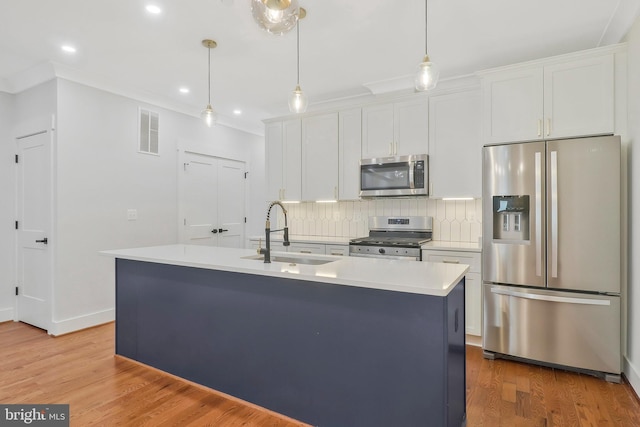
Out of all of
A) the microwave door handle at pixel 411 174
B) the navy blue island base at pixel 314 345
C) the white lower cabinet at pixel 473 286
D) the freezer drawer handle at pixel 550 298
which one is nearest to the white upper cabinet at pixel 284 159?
the microwave door handle at pixel 411 174

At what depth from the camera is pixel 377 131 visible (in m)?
4.06

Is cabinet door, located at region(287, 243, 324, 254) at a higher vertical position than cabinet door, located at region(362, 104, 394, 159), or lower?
lower

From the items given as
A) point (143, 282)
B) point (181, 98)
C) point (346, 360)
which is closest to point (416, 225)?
point (346, 360)

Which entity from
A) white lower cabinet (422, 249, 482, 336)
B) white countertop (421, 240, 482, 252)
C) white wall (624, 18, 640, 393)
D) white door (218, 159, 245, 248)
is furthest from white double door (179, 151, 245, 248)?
white wall (624, 18, 640, 393)

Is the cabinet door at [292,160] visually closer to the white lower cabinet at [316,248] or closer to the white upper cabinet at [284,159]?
the white upper cabinet at [284,159]

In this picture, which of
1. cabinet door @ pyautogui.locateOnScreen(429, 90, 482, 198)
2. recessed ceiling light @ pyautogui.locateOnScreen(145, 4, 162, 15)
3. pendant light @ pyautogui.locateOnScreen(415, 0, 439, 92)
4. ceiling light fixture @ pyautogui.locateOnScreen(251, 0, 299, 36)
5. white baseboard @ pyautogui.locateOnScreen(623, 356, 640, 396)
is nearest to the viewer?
ceiling light fixture @ pyautogui.locateOnScreen(251, 0, 299, 36)

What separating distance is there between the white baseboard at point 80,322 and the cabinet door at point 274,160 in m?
2.32

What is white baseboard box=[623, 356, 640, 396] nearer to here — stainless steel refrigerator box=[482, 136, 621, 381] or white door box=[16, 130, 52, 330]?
stainless steel refrigerator box=[482, 136, 621, 381]

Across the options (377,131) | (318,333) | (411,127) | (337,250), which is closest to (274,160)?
(377,131)

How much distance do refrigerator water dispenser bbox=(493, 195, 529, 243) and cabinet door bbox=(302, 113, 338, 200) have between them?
73.4 inches

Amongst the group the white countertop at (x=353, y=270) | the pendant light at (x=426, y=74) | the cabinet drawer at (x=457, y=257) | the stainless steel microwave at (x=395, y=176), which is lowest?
the cabinet drawer at (x=457, y=257)

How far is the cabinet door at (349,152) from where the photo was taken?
420cm

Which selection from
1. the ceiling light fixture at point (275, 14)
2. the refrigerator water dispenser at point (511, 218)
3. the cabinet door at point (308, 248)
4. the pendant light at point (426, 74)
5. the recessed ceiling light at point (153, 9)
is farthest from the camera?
the cabinet door at point (308, 248)

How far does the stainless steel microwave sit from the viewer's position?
3764 millimetres
